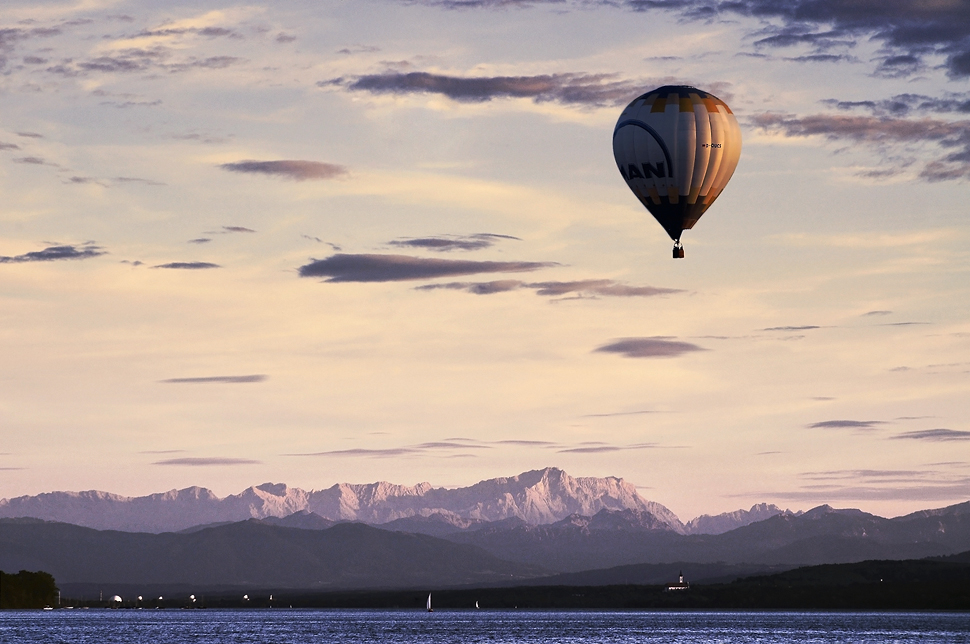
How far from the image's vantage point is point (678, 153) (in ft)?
449

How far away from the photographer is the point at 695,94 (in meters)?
139

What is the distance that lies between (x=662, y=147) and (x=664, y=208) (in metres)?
5.83

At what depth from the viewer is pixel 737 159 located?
461 ft

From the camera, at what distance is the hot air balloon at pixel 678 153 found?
13688cm

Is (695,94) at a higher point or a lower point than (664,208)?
higher

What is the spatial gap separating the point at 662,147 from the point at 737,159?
867 cm

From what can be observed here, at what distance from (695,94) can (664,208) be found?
1163 cm

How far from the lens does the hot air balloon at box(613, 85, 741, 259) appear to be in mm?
136875

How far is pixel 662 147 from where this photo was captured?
137 meters

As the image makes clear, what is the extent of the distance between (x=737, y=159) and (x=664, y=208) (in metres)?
9.35

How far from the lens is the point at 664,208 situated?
5433 inches
